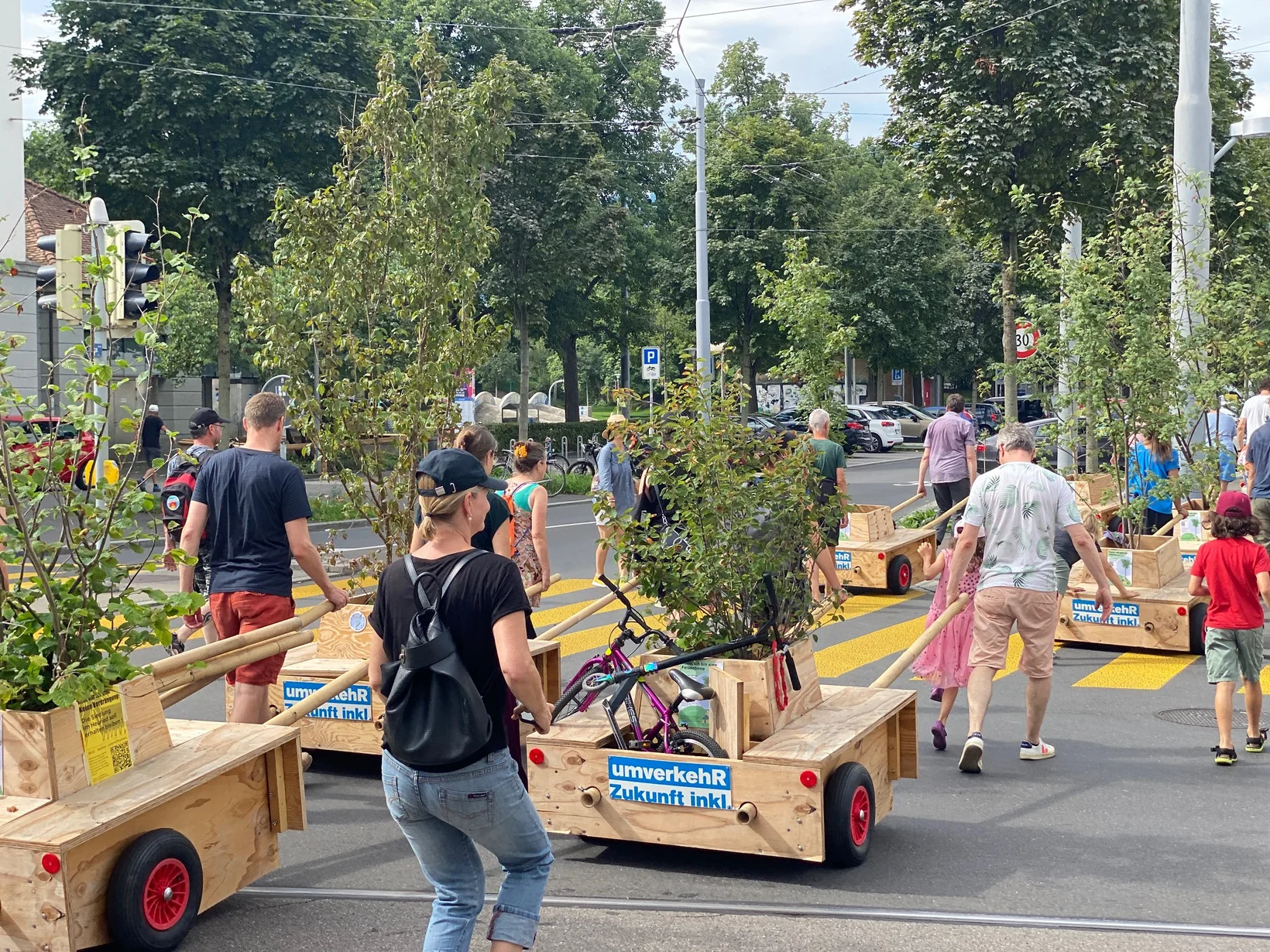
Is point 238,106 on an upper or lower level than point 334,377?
upper

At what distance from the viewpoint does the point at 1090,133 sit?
18797 millimetres

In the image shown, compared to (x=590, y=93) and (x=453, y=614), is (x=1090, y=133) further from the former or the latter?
(x=590, y=93)

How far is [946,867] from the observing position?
5.61m

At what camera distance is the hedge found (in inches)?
1471

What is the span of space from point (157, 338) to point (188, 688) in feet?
5.65

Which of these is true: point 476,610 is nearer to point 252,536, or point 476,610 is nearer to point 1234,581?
point 252,536

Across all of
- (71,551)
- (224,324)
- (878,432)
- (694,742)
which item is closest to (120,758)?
(71,551)

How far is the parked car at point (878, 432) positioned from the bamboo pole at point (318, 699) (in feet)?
132

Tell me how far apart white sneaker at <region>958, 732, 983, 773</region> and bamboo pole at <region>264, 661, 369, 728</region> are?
10.2 ft

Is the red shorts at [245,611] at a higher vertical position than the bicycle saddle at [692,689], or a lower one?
higher

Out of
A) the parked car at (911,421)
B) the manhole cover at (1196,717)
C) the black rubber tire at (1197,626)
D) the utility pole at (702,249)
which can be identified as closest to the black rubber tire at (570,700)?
the manhole cover at (1196,717)

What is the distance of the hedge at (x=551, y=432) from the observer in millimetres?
→ 37375

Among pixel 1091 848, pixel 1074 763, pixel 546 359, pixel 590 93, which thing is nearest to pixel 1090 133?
pixel 1074 763

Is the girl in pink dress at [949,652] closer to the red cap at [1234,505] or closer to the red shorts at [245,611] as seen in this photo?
the red cap at [1234,505]
